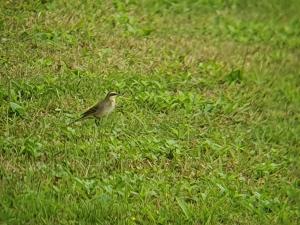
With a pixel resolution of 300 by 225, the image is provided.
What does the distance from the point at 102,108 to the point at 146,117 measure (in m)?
0.87

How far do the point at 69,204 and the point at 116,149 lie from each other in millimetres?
1594

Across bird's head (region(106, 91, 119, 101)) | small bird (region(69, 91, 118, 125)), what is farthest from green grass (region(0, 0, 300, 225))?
bird's head (region(106, 91, 119, 101))

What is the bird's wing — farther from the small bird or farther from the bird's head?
the bird's head

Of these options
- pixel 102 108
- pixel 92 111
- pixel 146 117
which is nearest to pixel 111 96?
pixel 102 108

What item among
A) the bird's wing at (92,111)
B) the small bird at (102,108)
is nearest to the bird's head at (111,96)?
the small bird at (102,108)

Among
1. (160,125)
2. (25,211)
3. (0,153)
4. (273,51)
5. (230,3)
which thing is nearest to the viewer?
(25,211)

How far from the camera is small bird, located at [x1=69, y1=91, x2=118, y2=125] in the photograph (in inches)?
397

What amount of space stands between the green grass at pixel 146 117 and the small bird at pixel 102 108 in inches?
6.9

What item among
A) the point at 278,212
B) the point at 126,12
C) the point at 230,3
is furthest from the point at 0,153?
the point at 230,3

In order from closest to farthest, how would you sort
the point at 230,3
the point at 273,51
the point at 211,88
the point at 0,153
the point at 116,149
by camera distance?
the point at 0,153
the point at 116,149
the point at 211,88
the point at 273,51
the point at 230,3

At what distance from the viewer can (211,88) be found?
12414 millimetres

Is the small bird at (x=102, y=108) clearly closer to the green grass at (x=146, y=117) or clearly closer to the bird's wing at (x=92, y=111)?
the bird's wing at (x=92, y=111)

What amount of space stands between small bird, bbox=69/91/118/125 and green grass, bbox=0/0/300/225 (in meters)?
0.18

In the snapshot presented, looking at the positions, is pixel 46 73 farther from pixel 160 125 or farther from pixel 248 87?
pixel 248 87
